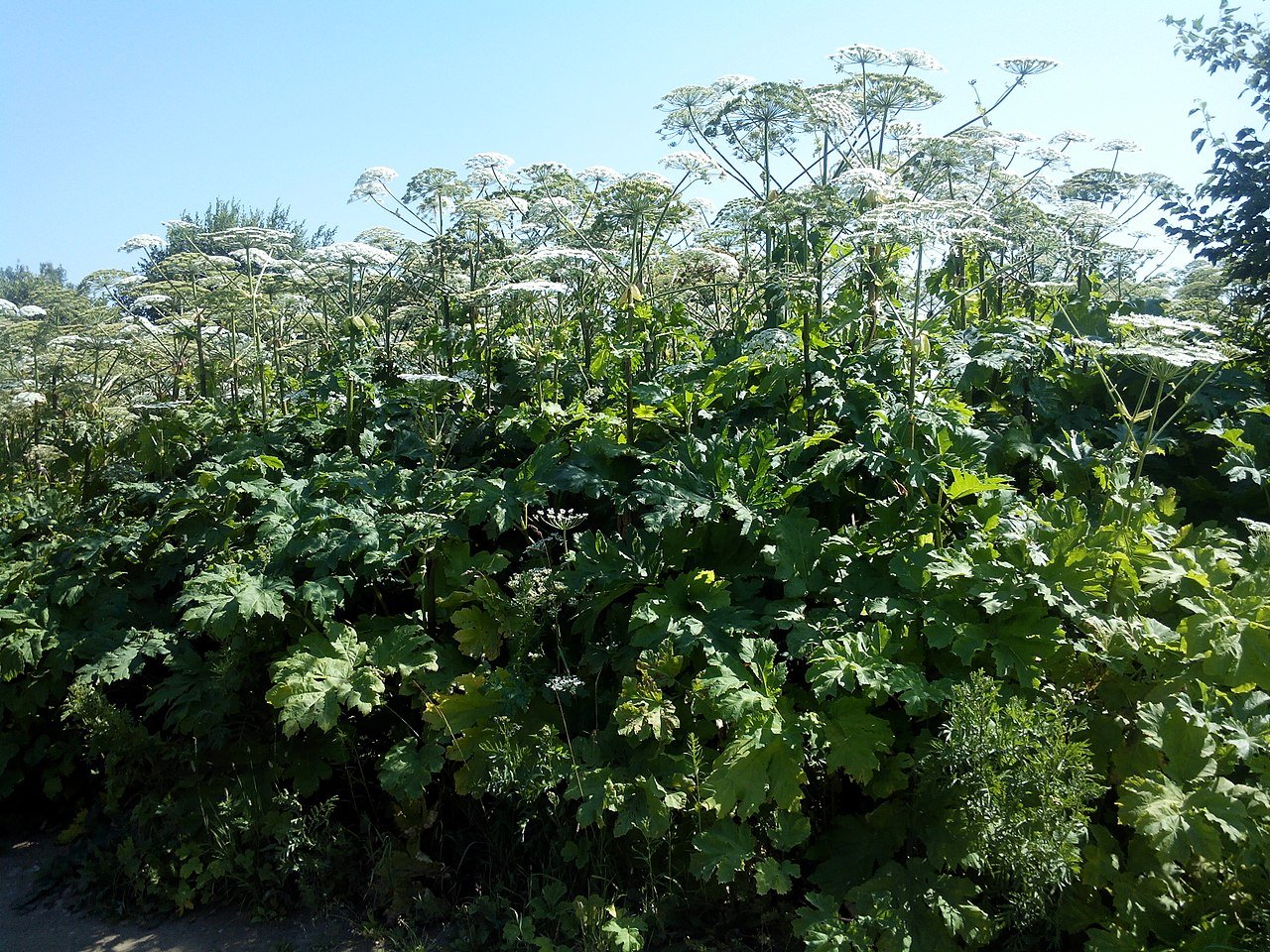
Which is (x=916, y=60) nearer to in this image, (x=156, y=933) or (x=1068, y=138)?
(x=1068, y=138)

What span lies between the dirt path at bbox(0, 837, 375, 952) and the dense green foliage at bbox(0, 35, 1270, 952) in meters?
0.12

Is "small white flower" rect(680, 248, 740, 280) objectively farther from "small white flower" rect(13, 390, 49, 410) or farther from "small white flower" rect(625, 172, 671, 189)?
"small white flower" rect(13, 390, 49, 410)

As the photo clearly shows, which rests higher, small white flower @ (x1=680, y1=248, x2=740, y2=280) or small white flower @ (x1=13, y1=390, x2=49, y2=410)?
small white flower @ (x1=680, y1=248, x2=740, y2=280)

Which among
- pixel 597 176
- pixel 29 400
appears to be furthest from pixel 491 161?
pixel 29 400

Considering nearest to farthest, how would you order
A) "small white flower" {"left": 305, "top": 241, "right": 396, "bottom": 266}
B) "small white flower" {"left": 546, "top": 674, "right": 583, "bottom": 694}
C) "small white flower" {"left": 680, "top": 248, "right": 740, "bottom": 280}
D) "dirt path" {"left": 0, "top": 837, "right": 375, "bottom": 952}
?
"small white flower" {"left": 546, "top": 674, "right": 583, "bottom": 694}, "dirt path" {"left": 0, "top": 837, "right": 375, "bottom": 952}, "small white flower" {"left": 680, "top": 248, "right": 740, "bottom": 280}, "small white flower" {"left": 305, "top": 241, "right": 396, "bottom": 266}

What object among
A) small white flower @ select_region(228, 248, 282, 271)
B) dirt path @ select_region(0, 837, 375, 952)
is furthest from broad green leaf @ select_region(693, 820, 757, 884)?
small white flower @ select_region(228, 248, 282, 271)

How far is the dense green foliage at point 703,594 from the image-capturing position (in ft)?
10.1

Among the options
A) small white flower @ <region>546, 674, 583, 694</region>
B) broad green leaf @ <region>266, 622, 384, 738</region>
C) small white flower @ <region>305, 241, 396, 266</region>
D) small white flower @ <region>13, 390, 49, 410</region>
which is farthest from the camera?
small white flower @ <region>13, 390, 49, 410</region>

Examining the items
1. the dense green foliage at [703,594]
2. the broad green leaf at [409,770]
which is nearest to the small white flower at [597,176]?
the dense green foliage at [703,594]

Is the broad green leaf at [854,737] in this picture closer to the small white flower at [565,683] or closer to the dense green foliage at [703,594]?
the dense green foliage at [703,594]

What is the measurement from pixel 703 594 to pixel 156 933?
2.55m

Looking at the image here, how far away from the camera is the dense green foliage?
3074 millimetres

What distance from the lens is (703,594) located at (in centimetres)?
354

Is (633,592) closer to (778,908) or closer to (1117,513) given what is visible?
(778,908)
